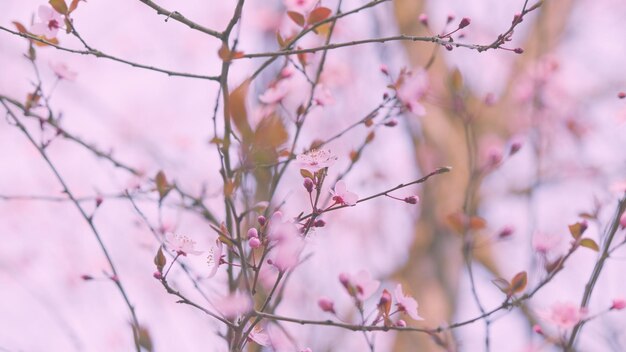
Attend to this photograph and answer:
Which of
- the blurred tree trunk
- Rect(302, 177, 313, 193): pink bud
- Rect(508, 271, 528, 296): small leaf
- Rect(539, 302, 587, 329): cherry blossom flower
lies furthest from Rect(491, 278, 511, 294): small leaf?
the blurred tree trunk

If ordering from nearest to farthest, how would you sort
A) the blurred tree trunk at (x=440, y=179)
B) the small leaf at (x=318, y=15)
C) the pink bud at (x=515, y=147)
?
the small leaf at (x=318, y=15) < the pink bud at (x=515, y=147) < the blurred tree trunk at (x=440, y=179)

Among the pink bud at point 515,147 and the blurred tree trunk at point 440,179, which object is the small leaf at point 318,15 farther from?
the blurred tree trunk at point 440,179

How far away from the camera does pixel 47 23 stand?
1.25m

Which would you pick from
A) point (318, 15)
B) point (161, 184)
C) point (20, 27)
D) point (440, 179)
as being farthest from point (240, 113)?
point (440, 179)

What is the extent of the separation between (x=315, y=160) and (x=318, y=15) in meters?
0.36

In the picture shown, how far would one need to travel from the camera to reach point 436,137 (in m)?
3.62

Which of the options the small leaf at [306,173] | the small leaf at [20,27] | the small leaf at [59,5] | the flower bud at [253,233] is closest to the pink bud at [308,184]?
the small leaf at [306,173]

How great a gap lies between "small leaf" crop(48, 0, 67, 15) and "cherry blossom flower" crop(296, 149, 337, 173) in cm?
58

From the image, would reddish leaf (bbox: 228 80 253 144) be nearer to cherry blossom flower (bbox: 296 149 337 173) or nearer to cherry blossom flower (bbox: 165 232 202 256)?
cherry blossom flower (bbox: 296 149 337 173)

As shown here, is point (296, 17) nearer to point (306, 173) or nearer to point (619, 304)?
point (306, 173)

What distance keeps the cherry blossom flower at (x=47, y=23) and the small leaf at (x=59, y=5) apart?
2.5 inches

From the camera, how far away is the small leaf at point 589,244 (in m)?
1.16

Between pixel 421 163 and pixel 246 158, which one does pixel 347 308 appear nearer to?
pixel 421 163

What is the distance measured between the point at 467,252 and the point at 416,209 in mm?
2271
